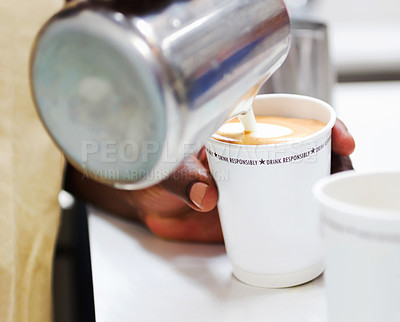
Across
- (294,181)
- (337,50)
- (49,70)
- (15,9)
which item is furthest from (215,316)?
(337,50)

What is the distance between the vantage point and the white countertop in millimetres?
395

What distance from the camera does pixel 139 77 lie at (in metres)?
0.25

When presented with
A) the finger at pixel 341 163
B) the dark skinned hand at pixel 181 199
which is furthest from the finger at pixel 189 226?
the finger at pixel 341 163

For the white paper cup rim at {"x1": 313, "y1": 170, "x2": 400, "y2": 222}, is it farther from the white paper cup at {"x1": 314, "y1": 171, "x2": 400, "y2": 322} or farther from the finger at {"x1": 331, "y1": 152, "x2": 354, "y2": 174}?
the finger at {"x1": 331, "y1": 152, "x2": 354, "y2": 174}

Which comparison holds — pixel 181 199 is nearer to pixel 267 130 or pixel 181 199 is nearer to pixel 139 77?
pixel 267 130

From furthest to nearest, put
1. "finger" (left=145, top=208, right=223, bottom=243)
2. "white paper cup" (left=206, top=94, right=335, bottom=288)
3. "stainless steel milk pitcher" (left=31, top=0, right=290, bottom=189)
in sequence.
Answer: "finger" (left=145, top=208, right=223, bottom=243), "white paper cup" (left=206, top=94, right=335, bottom=288), "stainless steel milk pitcher" (left=31, top=0, right=290, bottom=189)

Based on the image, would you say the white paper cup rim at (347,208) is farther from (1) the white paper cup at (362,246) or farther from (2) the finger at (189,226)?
(2) the finger at (189,226)

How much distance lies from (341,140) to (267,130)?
6 centimetres

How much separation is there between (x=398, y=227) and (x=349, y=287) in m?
0.05

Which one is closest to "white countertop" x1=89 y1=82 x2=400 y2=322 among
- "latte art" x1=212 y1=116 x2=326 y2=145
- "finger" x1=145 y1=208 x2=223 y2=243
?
"finger" x1=145 y1=208 x2=223 y2=243

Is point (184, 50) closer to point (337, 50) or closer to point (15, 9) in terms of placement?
point (15, 9)

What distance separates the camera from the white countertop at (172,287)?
1.30ft

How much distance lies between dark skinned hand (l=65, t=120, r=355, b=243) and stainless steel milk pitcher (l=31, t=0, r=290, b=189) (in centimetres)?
11

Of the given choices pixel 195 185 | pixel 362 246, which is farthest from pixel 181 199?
pixel 362 246
